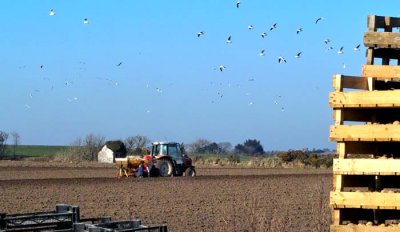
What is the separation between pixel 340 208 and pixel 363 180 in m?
0.61

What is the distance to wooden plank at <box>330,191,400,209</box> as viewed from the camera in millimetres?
7543

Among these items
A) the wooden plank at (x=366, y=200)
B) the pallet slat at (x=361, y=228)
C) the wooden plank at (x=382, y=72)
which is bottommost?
the pallet slat at (x=361, y=228)

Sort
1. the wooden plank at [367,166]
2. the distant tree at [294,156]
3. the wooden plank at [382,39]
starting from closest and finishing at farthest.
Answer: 1. the wooden plank at [367,166]
2. the wooden plank at [382,39]
3. the distant tree at [294,156]

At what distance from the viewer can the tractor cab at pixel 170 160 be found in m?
41.0

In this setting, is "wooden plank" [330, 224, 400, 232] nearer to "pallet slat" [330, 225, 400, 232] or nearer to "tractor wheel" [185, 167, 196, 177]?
"pallet slat" [330, 225, 400, 232]

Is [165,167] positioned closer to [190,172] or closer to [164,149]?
[164,149]

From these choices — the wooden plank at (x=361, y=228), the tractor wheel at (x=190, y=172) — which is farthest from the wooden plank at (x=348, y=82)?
the tractor wheel at (x=190, y=172)

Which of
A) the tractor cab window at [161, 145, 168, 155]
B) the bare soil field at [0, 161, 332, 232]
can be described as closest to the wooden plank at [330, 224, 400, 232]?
the bare soil field at [0, 161, 332, 232]

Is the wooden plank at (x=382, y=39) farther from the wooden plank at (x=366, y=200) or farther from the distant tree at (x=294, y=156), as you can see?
the distant tree at (x=294, y=156)

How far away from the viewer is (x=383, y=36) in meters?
7.90

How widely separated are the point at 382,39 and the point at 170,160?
33505 millimetres

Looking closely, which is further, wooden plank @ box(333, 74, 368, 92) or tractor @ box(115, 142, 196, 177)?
tractor @ box(115, 142, 196, 177)

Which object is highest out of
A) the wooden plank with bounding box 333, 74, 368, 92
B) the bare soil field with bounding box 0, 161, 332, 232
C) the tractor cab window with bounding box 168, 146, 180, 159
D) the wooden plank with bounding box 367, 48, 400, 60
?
the wooden plank with bounding box 367, 48, 400, 60

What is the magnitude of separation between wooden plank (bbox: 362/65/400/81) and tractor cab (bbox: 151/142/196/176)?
3303 cm
